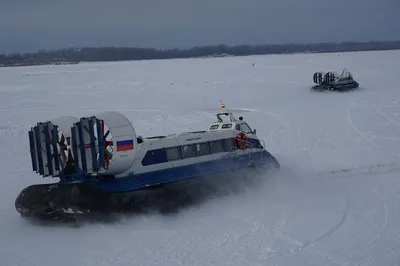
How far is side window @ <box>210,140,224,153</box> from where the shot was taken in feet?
38.8

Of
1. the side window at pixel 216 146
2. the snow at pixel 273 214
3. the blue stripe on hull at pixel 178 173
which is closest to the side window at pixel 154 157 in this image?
the blue stripe on hull at pixel 178 173

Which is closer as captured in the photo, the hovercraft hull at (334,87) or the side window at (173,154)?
the side window at (173,154)

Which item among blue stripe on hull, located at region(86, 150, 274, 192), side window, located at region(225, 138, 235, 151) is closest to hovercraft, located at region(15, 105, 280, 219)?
blue stripe on hull, located at region(86, 150, 274, 192)

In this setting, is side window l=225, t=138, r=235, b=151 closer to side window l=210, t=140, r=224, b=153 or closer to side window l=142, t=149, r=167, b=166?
side window l=210, t=140, r=224, b=153

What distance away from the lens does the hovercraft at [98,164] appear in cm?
923

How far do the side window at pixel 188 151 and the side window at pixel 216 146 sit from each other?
1.86 ft

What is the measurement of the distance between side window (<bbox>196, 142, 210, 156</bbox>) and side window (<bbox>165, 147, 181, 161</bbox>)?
1.95 feet

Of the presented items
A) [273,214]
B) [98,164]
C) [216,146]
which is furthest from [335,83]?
[98,164]

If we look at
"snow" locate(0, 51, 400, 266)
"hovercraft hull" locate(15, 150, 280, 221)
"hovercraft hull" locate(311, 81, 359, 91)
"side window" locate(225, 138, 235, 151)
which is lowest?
"snow" locate(0, 51, 400, 266)

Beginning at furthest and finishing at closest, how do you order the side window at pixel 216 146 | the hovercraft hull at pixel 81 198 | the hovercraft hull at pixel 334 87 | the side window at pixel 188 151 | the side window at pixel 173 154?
the hovercraft hull at pixel 334 87
the side window at pixel 216 146
the side window at pixel 188 151
the side window at pixel 173 154
the hovercraft hull at pixel 81 198

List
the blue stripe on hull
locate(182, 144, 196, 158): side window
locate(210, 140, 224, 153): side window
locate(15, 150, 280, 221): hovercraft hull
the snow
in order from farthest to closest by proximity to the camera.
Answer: locate(210, 140, 224, 153): side window → locate(182, 144, 196, 158): side window → the blue stripe on hull → locate(15, 150, 280, 221): hovercraft hull → the snow

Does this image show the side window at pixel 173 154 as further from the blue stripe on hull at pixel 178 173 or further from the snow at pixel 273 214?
the snow at pixel 273 214

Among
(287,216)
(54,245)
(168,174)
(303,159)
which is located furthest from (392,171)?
(54,245)

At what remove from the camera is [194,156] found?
449 inches
